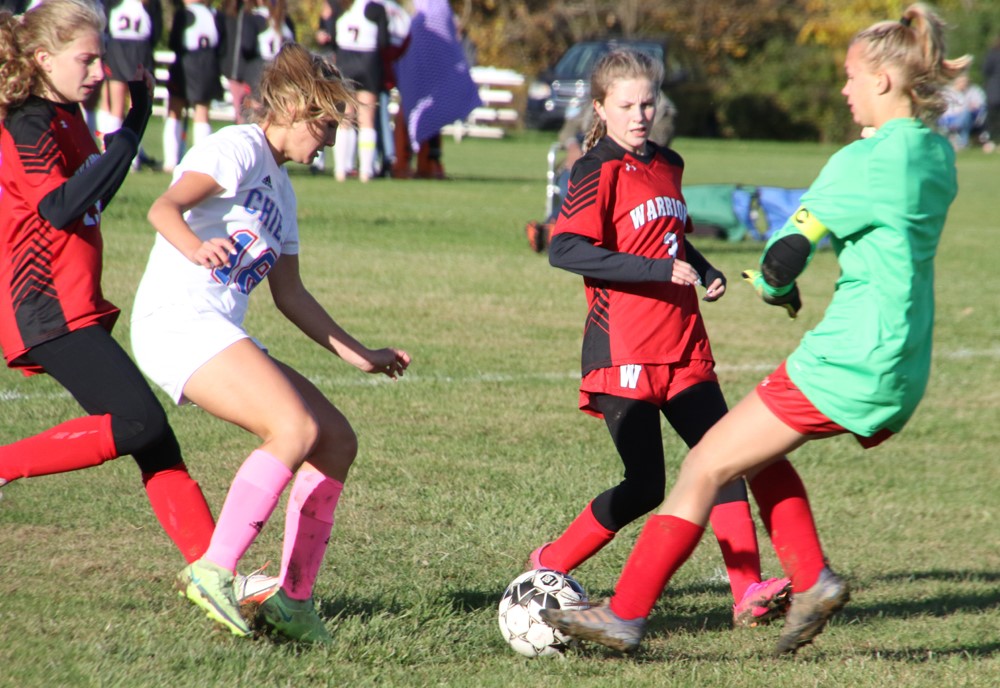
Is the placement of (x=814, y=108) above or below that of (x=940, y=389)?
below

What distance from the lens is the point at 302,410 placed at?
369cm

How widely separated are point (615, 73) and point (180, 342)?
165 cm

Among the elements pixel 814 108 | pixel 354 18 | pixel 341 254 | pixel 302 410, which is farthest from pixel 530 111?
pixel 302 410

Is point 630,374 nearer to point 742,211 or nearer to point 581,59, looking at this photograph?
point 742,211

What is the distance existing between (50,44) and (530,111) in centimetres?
3051

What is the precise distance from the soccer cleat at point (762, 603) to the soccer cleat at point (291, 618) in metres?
1.37

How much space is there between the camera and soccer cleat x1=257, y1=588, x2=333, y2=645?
377cm

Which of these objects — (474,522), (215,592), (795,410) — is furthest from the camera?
(474,522)

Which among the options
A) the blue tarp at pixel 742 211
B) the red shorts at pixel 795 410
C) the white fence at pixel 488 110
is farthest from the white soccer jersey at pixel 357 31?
the red shorts at pixel 795 410

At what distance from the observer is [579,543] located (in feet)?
14.5

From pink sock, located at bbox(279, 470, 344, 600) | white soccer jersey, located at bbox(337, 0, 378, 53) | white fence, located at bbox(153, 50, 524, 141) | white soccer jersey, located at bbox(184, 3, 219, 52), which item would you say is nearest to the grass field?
pink sock, located at bbox(279, 470, 344, 600)

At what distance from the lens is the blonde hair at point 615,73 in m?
4.24

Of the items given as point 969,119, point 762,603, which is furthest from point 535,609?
point 969,119

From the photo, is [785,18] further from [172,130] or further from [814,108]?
[172,130]
